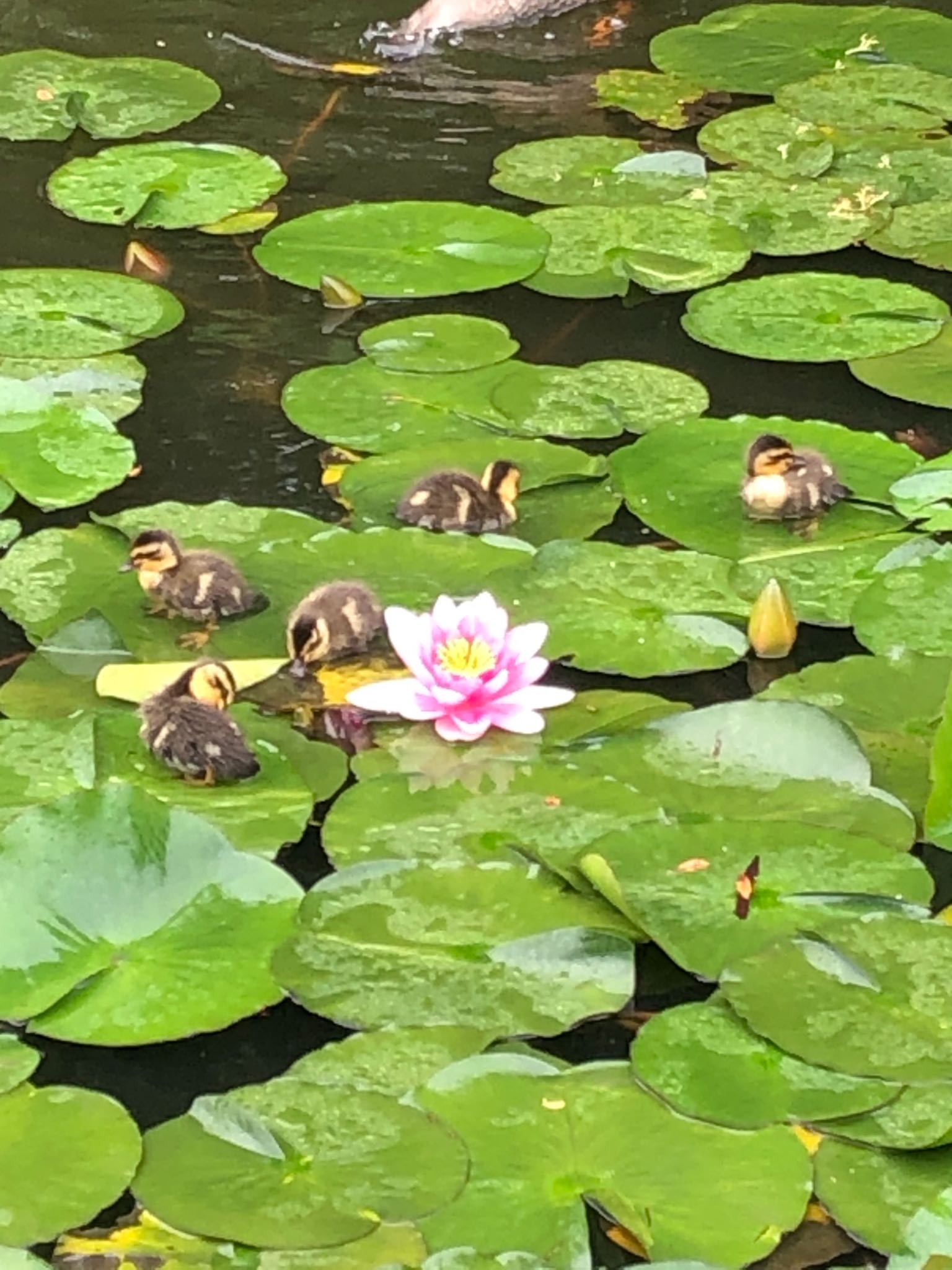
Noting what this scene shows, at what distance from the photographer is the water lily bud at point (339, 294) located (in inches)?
156

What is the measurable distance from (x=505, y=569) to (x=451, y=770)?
52 cm

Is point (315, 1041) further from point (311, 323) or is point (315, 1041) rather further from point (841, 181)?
point (841, 181)

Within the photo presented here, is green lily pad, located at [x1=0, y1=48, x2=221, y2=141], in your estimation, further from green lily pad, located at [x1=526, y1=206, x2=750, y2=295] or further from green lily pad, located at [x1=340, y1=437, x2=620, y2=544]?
green lily pad, located at [x1=340, y1=437, x2=620, y2=544]

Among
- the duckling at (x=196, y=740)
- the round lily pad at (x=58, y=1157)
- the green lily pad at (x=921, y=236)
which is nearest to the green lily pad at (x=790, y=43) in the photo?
the green lily pad at (x=921, y=236)

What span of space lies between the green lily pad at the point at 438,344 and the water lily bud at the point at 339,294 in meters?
0.10

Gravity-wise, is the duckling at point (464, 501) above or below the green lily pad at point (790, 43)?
below

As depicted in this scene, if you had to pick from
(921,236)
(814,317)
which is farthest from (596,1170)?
(921,236)

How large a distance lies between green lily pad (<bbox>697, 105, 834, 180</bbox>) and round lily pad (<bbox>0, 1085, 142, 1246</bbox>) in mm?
2963

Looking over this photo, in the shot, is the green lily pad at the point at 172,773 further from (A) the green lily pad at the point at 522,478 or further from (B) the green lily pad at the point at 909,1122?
(B) the green lily pad at the point at 909,1122

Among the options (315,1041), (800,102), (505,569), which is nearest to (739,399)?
(505,569)

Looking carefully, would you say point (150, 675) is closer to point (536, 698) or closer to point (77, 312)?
point (536, 698)

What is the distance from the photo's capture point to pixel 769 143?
15.3ft

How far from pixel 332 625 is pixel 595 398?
93 centimetres

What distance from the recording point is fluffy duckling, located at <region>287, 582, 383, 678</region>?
A: 287 centimetres
